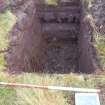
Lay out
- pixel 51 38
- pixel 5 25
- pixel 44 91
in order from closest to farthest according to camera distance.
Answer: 1. pixel 44 91
2. pixel 5 25
3. pixel 51 38

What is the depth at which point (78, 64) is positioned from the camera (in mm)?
5664

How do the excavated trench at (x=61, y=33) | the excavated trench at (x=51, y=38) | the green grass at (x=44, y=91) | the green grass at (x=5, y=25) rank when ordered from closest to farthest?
1. the green grass at (x=44, y=91)
2. the green grass at (x=5, y=25)
3. the excavated trench at (x=51, y=38)
4. the excavated trench at (x=61, y=33)

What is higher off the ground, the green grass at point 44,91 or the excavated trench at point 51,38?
the excavated trench at point 51,38

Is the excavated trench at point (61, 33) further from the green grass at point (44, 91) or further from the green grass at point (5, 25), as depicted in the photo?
the green grass at point (44, 91)

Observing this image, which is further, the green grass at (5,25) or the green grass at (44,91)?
the green grass at (5,25)

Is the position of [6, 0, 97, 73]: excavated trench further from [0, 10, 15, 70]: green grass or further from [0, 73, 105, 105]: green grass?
[0, 73, 105, 105]: green grass

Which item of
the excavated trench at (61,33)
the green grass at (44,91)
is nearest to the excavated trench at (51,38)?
the excavated trench at (61,33)

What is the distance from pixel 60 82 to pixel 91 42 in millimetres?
1093

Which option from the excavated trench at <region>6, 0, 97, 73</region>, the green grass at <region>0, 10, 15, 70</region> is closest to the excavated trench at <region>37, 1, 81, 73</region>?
the excavated trench at <region>6, 0, 97, 73</region>

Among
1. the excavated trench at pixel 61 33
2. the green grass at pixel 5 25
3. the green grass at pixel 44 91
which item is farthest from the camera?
the excavated trench at pixel 61 33

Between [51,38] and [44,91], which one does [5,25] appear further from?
[51,38]

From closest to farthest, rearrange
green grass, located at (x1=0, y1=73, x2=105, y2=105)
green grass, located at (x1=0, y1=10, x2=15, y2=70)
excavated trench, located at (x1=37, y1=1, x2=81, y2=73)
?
1. green grass, located at (x1=0, y1=73, x2=105, y2=105)
2. green grass, located at (x1=0, y1=10, x2=15, y2=70)
3. excavated trench, located at (x1=37, y1=1, x2=81, y2=73)

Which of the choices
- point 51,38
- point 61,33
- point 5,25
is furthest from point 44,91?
point 61,33

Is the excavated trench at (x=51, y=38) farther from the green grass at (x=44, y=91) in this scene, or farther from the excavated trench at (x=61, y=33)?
the green grass at (x=44, y=91)
